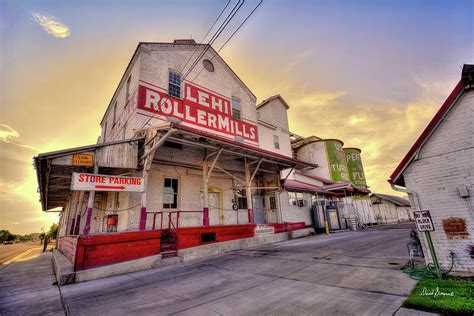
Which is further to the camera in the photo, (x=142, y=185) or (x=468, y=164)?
(x=142, y=185)

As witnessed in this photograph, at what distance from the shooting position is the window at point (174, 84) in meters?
14.2

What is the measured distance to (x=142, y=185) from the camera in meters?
9.12

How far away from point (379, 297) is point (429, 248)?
7.71 feet

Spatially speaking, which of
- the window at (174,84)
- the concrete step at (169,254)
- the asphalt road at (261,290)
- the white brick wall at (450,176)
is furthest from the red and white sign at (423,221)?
the window at (174,84)

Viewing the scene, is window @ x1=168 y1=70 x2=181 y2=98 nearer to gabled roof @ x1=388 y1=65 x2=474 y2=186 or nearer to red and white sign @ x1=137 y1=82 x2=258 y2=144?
red and white sign @ x1=137 y1=82 x2=258 y2=144

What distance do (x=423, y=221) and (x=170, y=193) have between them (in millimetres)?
10816

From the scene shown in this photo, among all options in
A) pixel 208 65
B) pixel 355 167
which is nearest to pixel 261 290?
pixel 208 65

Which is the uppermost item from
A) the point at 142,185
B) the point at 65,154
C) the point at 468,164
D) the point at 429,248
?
the point at 65,154

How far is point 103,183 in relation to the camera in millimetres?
8227

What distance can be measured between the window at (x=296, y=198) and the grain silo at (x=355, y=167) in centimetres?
2077

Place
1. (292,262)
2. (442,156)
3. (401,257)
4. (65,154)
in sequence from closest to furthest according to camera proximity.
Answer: (442,156) < (401,257) < (292,262) < (65,154)

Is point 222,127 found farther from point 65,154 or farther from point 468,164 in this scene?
point 468,164

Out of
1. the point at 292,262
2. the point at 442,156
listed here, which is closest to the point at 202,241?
the point at 292,262

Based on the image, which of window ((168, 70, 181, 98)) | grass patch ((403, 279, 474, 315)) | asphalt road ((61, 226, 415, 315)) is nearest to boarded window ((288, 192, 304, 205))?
asphalt road ((61, 226, 415, 315))
